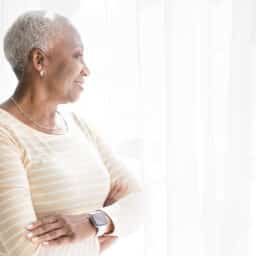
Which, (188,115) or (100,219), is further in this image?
(188,115)

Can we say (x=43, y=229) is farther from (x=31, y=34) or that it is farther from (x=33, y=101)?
(x=31, y=34)

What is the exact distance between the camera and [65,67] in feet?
4.25

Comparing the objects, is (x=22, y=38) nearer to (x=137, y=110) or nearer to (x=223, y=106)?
(x=137, y=110)

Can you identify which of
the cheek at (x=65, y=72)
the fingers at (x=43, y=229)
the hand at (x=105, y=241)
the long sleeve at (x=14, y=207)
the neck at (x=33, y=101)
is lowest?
the hand at (x=105, y=241)

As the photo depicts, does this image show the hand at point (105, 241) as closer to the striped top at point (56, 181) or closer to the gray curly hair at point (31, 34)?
the striped top at point (56, 181)

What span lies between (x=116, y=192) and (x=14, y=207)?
1.27 feet

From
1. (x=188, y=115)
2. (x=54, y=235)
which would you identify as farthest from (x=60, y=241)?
(x=188, y=115)

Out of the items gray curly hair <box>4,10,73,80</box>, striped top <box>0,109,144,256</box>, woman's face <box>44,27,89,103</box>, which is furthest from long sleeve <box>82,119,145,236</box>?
gray curly hair <box>4,10,73,80</box>

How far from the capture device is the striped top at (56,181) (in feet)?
3.73

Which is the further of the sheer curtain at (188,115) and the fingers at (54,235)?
the sheer curtain at (188,115)

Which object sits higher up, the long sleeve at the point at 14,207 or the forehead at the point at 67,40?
the forehead at the point at 67,40

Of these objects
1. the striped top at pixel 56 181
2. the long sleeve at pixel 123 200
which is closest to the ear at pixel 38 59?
the striped top at pixel 56 181

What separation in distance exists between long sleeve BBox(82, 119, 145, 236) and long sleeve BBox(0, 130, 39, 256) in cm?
25

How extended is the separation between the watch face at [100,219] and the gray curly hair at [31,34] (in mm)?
426
